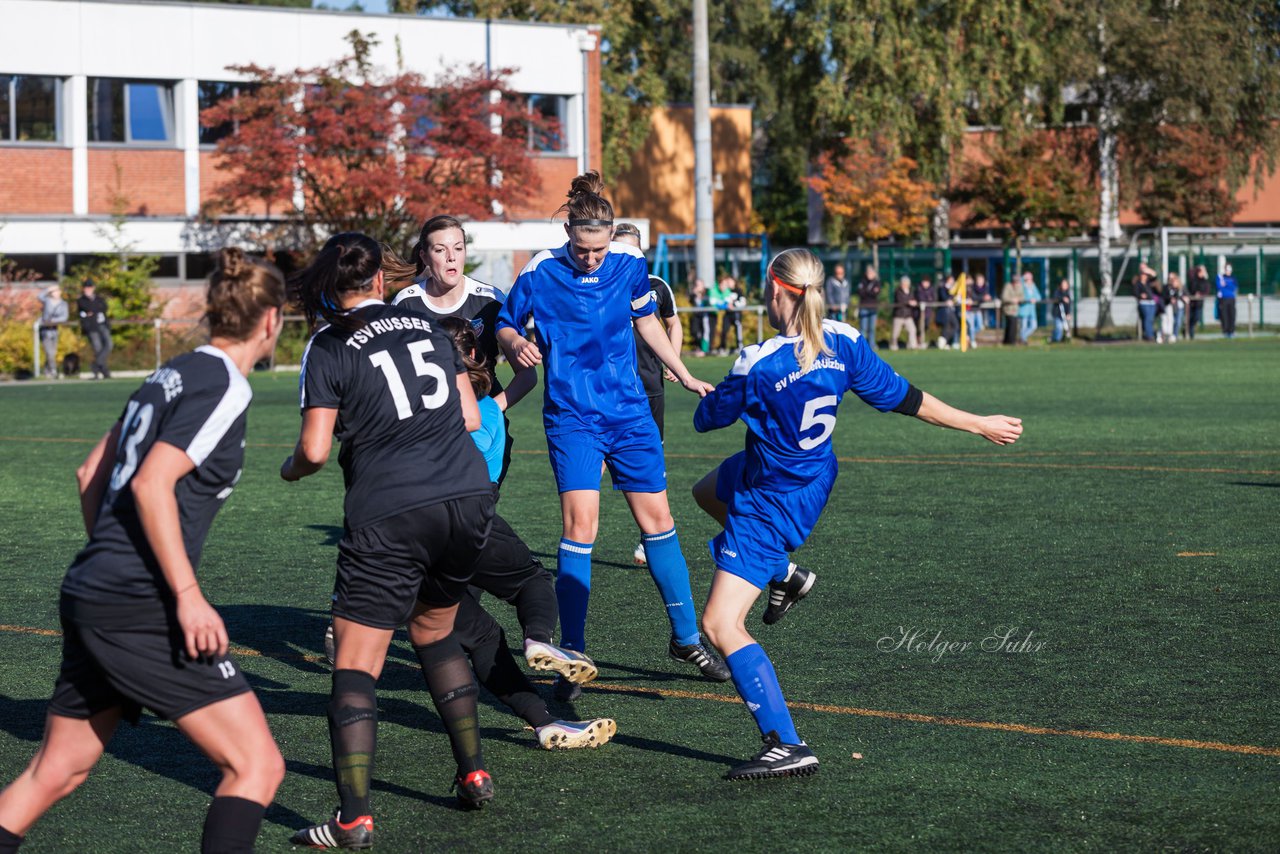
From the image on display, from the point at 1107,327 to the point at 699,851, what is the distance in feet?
144

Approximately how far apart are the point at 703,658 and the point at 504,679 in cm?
153

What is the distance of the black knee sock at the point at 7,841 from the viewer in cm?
403

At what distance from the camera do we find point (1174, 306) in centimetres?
4253

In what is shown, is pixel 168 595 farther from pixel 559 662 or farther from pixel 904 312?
pixel 904 312

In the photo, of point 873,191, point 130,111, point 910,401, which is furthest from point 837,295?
point 910,401

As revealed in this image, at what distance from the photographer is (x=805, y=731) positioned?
239 inches

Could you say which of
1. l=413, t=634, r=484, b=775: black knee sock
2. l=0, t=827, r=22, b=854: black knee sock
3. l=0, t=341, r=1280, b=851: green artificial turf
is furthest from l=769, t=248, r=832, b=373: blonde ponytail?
l=0, t=827, r=22, b=854: black knee sock

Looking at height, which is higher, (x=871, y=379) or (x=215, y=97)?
(x=215, y=97)

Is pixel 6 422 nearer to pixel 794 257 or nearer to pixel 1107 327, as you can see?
pixel 794 257

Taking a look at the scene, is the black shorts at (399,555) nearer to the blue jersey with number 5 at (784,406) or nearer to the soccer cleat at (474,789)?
the soccer cleat at (474,789)

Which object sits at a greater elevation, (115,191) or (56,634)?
(115,191)

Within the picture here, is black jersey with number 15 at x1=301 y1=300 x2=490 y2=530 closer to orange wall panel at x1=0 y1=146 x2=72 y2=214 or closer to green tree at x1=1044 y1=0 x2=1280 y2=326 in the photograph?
orange wall panel at x1=0 y1=146 x2=72 y2=214

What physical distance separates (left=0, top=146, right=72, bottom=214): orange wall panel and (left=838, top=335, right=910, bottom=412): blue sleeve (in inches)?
1365

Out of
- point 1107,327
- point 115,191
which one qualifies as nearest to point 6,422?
point 115,191
